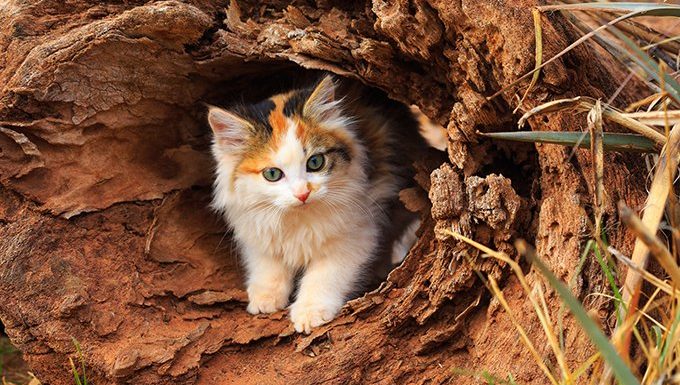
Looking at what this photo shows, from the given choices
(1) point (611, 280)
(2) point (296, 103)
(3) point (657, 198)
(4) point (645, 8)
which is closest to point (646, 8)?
(4) point (645, 8)

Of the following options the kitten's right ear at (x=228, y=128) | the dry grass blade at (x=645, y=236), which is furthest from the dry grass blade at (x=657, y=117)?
the kitten's right ear at (x=228, y=128)

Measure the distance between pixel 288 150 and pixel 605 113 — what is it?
140 centimetres

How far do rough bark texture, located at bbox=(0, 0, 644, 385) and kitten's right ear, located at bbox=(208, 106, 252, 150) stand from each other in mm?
247

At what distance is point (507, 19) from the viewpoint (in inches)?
92.7

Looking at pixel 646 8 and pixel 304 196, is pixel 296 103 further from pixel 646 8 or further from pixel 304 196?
pixel 646 8

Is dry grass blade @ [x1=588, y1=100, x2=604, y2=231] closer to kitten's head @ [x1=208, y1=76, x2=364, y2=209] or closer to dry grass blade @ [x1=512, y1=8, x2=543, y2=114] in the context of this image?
dry grass blade @ [x1=512, y1=8, x2=543, y2=114]

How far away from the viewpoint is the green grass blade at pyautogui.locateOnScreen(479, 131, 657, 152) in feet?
7.00

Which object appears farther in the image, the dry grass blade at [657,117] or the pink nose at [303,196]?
the pink nose at [303,196]

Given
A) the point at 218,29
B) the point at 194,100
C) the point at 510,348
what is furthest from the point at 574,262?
the point at 194,100

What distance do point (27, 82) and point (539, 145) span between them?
2027 mm

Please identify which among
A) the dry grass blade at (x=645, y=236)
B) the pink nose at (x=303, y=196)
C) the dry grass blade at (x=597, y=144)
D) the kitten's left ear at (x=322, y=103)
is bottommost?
the pink nose at (x=303, y=196)

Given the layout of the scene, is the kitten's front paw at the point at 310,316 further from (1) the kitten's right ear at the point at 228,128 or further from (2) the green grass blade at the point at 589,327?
(2) the green grass blade at the point at 589,327

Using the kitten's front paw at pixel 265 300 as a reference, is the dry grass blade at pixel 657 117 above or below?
above

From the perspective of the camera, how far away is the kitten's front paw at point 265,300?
3223 millimetres
